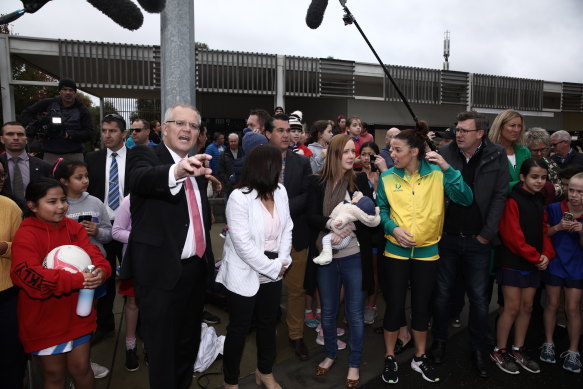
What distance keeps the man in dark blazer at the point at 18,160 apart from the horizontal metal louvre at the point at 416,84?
13.3 m

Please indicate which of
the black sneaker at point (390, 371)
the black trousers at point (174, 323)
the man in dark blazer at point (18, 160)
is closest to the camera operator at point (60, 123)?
the man in dark blazer at point (18, 160)

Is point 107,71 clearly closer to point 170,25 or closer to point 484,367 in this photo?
point 170,25

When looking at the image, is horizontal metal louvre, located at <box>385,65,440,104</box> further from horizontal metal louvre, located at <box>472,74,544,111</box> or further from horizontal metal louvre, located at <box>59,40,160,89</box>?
horizontal metal louvre, located at <box>59,40,160,89</box>

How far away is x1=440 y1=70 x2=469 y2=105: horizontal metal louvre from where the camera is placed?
15.6 m

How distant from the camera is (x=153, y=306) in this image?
2504 millimetres

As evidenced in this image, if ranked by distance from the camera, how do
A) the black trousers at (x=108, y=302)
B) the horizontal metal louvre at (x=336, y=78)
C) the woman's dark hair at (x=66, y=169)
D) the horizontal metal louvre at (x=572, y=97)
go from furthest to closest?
the horizontal metal louvre at (x=572, y=97), the horizontal metal louvre at (x=336, y=78), the black trousers at (x=108, y=302), the woman's dark hair at (x=66, y=169)

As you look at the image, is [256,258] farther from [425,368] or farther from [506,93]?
[506,93]

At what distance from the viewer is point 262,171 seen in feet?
9.71

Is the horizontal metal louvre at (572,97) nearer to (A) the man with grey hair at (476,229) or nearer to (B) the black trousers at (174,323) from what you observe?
Result: (A) the man with grey hair at (476,229)

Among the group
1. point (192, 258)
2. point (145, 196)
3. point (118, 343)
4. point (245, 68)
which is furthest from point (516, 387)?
point (245, 68)

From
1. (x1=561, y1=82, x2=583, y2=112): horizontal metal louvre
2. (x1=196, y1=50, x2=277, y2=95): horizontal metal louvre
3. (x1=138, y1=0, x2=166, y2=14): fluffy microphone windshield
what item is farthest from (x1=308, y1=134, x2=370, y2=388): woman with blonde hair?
(x1=561, y1=82, x2=583, y2=112): horizontal metal louvre

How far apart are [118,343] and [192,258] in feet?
6.22

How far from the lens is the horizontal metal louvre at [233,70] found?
1293cm

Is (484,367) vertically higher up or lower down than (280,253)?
lower down
